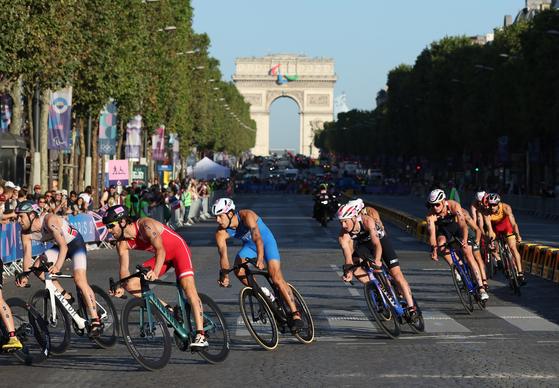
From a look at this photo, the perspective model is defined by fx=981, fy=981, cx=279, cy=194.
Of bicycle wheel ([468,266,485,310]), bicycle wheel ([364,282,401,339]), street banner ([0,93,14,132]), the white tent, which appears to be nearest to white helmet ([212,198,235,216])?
bicycle wheel ([364,282,401,339])

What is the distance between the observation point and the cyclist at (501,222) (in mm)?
14609

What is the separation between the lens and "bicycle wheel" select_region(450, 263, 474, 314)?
39.5 ft

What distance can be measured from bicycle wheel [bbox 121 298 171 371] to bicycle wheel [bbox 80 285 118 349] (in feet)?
3.96

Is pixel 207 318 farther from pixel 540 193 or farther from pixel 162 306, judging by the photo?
pixel 540 193

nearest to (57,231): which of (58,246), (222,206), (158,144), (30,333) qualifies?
(58,246)

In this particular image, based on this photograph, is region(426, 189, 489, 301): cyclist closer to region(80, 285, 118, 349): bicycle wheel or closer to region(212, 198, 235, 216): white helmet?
region(212, 198, 235, 216): white helmet

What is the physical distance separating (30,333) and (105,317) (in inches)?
35.5

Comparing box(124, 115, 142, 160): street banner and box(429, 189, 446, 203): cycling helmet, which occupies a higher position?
box(124, 115, 142, 160): street banner

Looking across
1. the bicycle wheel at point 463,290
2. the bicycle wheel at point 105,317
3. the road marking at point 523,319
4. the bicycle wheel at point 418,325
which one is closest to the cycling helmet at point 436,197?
the bicycle wheel at point 463,290

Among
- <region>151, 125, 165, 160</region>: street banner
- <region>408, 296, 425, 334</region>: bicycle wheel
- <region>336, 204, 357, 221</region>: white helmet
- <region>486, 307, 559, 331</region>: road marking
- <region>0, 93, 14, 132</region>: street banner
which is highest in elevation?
<region>0, 93, 14, 132</region>: street banner

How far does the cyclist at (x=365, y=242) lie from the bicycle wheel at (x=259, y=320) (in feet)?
3.50

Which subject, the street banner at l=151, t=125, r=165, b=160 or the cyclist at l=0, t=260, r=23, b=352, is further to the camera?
the street banner at l=151, t=125, r=165, b=160

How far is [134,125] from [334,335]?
32.1m

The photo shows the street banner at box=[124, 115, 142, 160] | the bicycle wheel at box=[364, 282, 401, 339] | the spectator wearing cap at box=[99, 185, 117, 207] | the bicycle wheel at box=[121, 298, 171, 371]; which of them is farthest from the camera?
the street banner at box=[124, 115, 142, 160]
